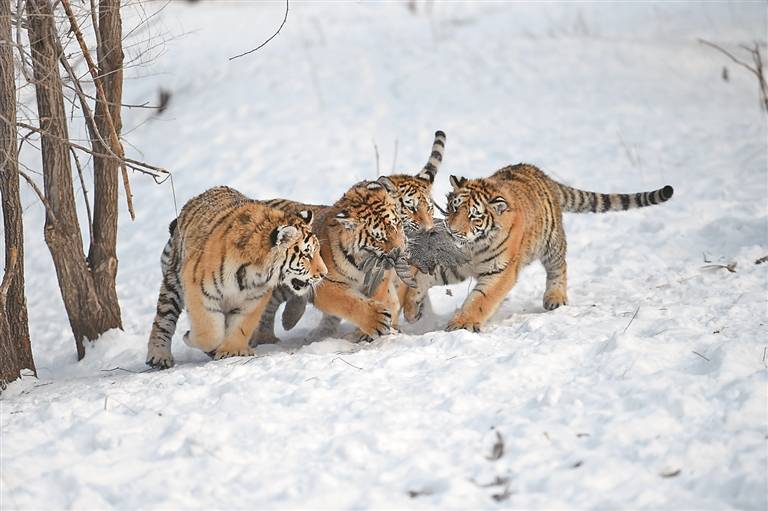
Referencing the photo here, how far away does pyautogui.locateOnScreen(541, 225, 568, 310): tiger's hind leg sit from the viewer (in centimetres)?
635

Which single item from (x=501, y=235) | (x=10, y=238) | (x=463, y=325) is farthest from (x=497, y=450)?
(x=10, y=238)

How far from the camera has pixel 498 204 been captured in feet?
19.0

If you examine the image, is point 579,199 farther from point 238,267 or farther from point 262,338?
point 238,267

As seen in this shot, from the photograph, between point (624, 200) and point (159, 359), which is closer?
point (159, 359)

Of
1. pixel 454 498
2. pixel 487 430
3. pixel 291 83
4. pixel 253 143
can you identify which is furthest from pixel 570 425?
pixel 291 83

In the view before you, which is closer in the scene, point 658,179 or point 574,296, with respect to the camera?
point 574,296

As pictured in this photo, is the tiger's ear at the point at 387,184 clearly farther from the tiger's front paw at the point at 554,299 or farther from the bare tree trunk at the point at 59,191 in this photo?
the bare tree trunk at the point at 59,191

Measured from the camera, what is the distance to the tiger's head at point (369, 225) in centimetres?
550

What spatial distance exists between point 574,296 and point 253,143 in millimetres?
5724

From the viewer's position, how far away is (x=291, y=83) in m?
12.9

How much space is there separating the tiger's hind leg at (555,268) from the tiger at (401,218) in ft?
3.21

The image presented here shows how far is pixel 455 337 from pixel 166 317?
6.65ft

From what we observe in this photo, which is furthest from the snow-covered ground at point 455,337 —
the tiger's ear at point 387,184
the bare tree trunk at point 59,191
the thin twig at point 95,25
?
the tiger's ear at point 387,184

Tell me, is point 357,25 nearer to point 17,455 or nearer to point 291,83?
point 291,83
